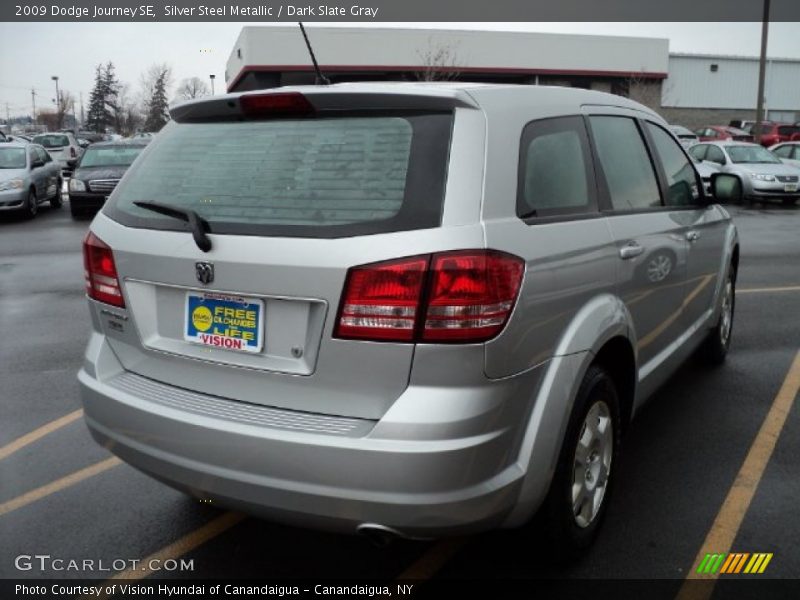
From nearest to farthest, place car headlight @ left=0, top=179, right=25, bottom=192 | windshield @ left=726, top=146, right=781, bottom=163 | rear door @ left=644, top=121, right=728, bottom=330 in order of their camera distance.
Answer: rear door @ left=644, top=121, right=728, bottom=330
car headlight @ left=0, top=179, right=25, bottom=192
windshield @ left=726, top=146, right=781, bottom=163

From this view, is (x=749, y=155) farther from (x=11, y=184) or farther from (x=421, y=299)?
(x=421, y=299)

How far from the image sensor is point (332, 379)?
94.1 inches

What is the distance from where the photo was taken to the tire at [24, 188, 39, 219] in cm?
1611

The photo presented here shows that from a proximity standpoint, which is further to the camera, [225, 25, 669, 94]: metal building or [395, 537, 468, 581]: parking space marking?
[225, 25, 669, 94]: metal building

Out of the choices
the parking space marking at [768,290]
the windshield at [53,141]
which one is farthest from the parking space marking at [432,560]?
the windshield at [53,141]

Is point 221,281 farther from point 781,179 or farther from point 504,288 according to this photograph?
point 781,179

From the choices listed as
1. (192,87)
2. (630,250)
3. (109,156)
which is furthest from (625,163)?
(192,87)

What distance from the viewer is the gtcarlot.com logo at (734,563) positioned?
9.69 ft


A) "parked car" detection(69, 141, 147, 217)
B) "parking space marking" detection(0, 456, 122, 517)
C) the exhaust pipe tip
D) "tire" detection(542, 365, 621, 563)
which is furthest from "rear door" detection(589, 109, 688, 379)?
"parked car" detection(69, 141, 147, 217)

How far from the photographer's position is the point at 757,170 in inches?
734

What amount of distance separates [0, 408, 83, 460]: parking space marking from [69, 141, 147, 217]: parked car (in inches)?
484

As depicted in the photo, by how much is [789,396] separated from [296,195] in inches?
149

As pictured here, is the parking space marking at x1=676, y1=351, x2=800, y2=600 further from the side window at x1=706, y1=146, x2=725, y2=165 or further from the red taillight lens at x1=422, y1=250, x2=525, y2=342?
the side window at x1=706, y1=146, x2=725, y2=165

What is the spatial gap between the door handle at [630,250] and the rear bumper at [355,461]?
862 millimetres
